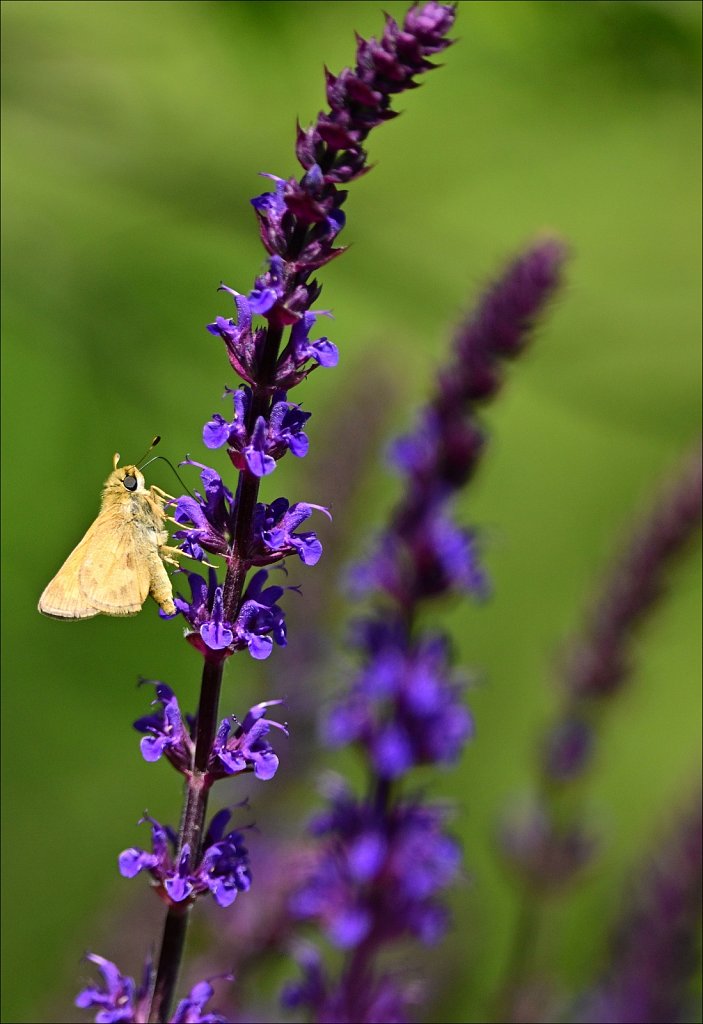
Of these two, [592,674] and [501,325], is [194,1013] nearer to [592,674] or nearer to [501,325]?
[501,325]

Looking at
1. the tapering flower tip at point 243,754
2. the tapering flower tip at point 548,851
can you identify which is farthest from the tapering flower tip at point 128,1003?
the tapering flower tip at point 548,851

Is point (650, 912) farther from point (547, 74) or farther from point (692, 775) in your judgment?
point (547, 74)

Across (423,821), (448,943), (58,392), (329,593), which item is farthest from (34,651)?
(423,821)

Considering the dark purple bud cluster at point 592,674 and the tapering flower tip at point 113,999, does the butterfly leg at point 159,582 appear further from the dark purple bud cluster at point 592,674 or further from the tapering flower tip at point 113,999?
the dark purple bud cluster at point 592,674

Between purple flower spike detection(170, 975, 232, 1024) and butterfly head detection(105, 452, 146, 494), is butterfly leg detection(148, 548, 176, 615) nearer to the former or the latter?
butterfly head detection(105, 452, 146, 494)

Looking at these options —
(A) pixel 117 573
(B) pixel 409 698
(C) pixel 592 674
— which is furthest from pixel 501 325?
(C) pixel 592 674

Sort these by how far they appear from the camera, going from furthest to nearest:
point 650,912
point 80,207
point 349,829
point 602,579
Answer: point 80,207 → point 602,579 → point 650,912 → point 349,829
